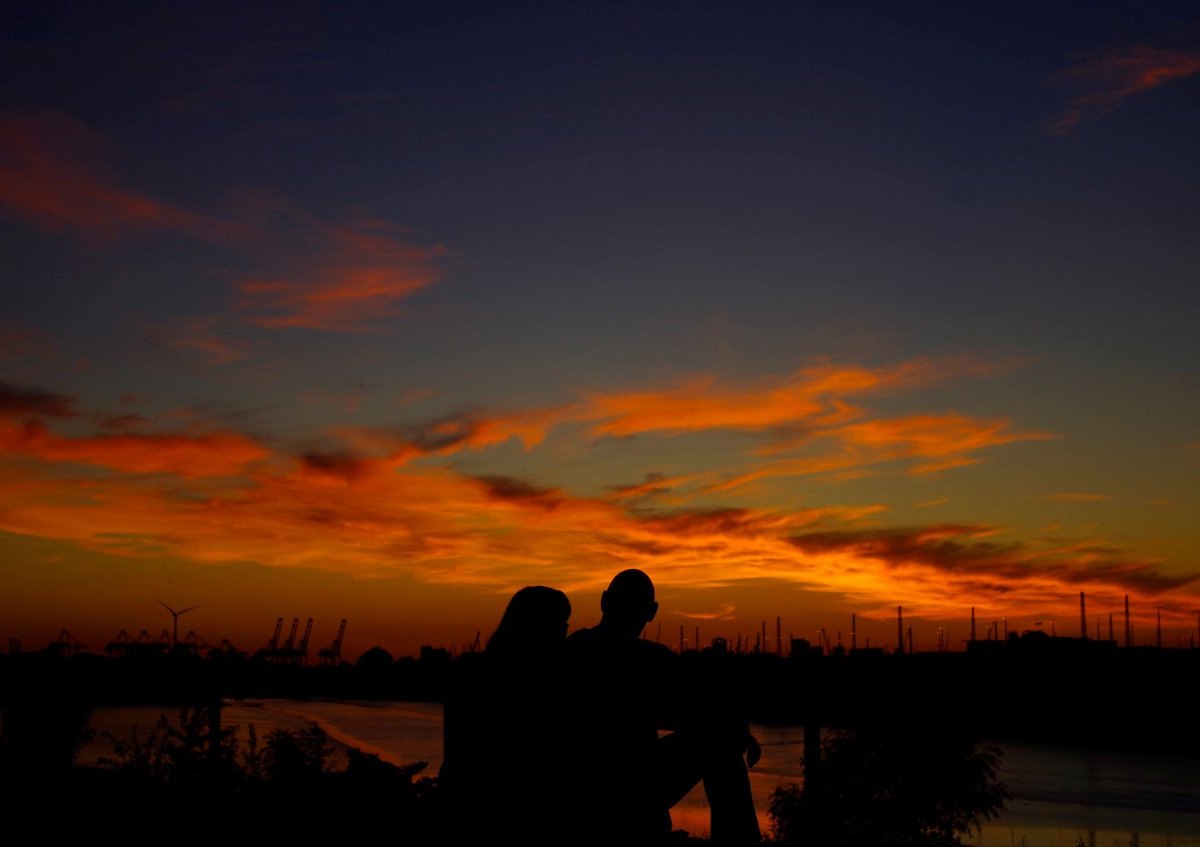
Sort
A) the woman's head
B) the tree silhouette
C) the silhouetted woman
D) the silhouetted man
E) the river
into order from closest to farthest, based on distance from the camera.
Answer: the silhouetted woman < the silhouetted man < the woman's head < the tree silhouette < the river

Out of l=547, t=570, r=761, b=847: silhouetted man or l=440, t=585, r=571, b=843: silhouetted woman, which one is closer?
l=440, t=585, r=571, b=843: silhouetted woman

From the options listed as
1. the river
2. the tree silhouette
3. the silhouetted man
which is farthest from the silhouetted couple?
the river

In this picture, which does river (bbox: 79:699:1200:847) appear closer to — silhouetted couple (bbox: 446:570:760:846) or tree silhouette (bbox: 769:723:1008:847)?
tree silhouette (bbox: 769:723:1008:847)

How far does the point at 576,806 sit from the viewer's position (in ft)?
13.5

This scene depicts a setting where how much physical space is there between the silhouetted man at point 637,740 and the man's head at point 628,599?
49mm

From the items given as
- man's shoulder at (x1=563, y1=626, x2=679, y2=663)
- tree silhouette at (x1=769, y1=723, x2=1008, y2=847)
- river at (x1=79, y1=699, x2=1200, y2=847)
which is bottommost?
river at (x1=79, y1=699, x2=1200, y2=847)

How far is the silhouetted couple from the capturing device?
4.09 m

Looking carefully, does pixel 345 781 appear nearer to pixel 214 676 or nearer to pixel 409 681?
pixel 409 681

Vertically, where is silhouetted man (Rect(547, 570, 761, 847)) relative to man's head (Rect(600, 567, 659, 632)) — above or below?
below

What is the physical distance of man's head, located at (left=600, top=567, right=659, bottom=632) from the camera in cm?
447

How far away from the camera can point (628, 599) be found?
448 cm

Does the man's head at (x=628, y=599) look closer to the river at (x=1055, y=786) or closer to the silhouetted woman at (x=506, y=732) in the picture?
the silhouetted woman at (x=506, y=732)

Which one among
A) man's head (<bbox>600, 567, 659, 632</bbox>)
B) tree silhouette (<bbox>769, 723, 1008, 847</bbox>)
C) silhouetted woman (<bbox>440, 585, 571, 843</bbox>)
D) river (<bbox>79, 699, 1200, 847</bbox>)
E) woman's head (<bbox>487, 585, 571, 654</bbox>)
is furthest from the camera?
river (<bbox>79, 699, 1200, 847</bbox>)

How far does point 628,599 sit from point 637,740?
0.57 meters
